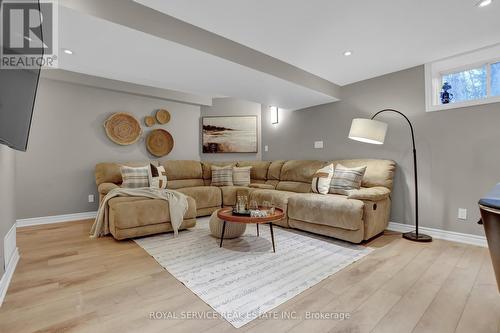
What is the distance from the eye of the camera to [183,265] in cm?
212

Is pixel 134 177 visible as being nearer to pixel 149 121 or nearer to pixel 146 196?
pixel 146 196

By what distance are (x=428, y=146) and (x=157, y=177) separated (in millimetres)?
3936

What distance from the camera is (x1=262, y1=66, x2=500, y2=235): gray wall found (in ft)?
8.64

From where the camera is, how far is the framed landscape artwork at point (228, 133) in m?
5.31

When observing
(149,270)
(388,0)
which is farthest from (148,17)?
(149,270)

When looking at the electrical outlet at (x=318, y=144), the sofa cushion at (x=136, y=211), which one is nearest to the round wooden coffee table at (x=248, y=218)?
the sofa cushion at (x=136, y=211)

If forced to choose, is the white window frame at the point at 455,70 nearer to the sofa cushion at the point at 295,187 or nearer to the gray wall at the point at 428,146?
the gray wall at the point at 428,146

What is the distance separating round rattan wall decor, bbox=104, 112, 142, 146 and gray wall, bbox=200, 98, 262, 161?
1464 millimetres

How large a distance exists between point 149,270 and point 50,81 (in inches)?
141

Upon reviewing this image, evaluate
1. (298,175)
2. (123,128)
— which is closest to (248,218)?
(298,175)

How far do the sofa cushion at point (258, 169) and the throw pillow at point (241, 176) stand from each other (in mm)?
175

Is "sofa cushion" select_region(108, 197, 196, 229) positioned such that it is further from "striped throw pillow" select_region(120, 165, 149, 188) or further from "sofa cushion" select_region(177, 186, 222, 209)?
"sofa cushion" select_region(177, 186, 222, 209)

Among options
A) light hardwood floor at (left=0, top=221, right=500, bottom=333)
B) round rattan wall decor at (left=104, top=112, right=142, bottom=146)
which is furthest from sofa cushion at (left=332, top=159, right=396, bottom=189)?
round rattan wall decor at (left=104, top=112, right=142, bottom=146)

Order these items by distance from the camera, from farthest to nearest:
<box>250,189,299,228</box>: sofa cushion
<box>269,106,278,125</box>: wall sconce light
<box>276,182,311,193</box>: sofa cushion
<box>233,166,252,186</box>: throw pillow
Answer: <box>269,106,278,125</box>: wall sconce light → <box>233,166,252,186</box>: throw pillow → <box>276,182,311,193</box>: sofa cushion → <box>250,189,299,228</box>: sofa cushion
